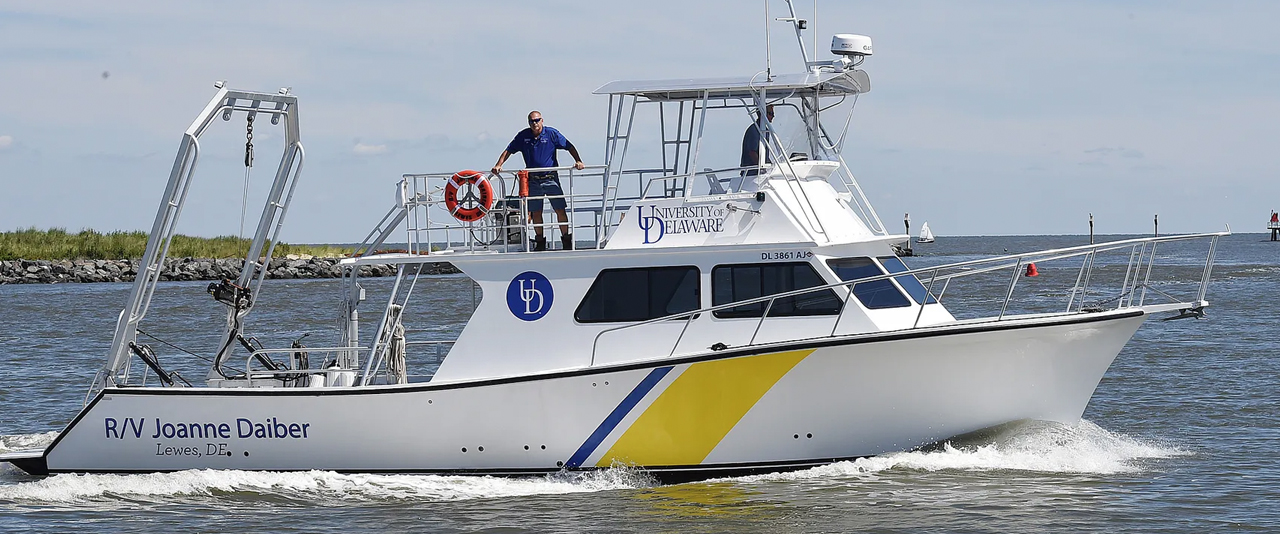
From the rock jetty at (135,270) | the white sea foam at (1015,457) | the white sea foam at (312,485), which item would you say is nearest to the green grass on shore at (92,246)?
the rock jetty at (135,270)

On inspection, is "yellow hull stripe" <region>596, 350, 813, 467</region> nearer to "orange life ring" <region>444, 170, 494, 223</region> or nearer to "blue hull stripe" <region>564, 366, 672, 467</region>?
"blue hull stripe" <region>564, 366, 672, 467</region>

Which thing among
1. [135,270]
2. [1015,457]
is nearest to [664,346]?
[1015,457]

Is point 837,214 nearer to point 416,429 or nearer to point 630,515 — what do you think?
point 630,515

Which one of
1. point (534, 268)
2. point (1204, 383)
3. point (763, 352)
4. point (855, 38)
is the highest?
point (855, 38)

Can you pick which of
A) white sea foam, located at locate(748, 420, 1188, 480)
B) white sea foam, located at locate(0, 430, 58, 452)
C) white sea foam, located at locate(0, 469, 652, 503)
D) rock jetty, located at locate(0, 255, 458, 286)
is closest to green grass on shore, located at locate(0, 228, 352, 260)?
rock jetty, located at locate(0, 255, 458, 286)

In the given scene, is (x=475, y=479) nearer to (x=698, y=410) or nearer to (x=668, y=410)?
(x=668, y=410)

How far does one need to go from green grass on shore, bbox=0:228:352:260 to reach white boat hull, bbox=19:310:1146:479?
40.7m

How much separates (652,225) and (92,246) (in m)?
47.2

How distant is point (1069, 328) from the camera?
896 centimetres

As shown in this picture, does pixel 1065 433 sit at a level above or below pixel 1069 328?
below

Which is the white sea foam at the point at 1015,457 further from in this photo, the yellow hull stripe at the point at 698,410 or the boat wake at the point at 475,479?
the yellow hull stripe at the point at 698,410

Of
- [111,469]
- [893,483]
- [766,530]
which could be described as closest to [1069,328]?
[893,483]

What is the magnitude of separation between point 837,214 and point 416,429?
3.66m

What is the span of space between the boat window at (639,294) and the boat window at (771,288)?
0.20m
